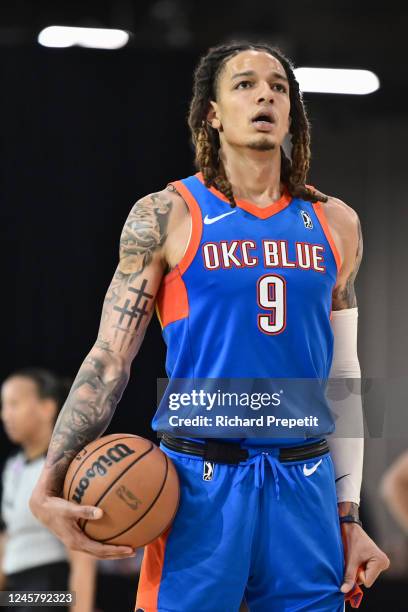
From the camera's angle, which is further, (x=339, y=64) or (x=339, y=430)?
(x=339, y=64)

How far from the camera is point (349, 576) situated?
2.12m

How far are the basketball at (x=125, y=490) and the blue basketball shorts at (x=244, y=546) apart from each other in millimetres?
64

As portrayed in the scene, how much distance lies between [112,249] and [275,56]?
1.92 metres

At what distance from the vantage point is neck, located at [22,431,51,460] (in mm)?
3574

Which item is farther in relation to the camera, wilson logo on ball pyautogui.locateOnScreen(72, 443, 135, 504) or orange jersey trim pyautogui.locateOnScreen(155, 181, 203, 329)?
orange jersey trim pyautogui.locateOnScreen(155, 181, 203, 329)

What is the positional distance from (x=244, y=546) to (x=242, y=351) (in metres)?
0.38

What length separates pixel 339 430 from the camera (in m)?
2.27

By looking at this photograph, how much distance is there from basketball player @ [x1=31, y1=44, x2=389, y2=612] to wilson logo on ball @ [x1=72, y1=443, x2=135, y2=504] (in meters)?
0.04

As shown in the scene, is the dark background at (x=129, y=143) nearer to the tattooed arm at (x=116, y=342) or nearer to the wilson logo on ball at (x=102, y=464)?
the tattooed arm at (x=116, y=342)

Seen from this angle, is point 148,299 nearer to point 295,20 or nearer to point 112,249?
point 112,249

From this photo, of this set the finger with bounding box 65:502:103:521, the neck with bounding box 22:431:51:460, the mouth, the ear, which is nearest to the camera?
the finger with bounding box 65:502:103:521

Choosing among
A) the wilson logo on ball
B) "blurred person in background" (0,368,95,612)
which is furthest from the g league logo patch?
"blurred person in background" (0,368,95,612)

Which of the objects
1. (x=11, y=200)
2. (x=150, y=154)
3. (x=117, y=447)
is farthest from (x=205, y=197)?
(x=11, y=200)

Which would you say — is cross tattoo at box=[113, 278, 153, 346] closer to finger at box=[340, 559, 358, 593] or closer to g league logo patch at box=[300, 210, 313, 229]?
g league logo patch at box=[300, 210, 313, 229]
